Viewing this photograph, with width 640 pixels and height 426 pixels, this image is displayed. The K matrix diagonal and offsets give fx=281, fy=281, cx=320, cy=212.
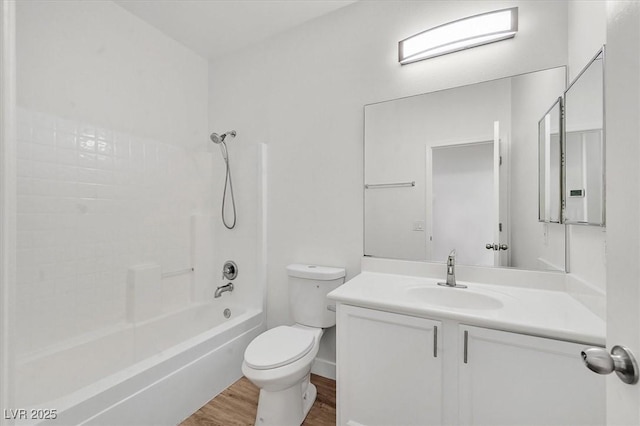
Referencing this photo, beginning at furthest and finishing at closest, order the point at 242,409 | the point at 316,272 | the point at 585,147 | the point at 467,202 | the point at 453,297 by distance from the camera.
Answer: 1. the point at 316,272
2. the point at 242,409
3. the point at 467,202
4. the point at 453,297
5. the point at 585,147

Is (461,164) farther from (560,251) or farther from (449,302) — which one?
(449,302)

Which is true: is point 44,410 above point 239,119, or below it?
below

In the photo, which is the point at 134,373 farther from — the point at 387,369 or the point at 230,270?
the point at 387,369

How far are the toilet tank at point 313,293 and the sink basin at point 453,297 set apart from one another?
0.55m

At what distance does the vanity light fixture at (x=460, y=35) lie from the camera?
149 centimetres

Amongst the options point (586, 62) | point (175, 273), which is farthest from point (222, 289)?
point (586, 62)

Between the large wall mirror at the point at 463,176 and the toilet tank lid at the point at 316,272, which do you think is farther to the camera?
the toilet tank lid at the point at 316,272

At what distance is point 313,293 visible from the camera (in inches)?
74.4

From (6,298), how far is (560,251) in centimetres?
208

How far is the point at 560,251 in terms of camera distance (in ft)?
4.60

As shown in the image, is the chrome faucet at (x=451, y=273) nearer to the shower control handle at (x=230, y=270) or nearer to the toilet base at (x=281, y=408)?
the toilet base at (x=281, y=408)

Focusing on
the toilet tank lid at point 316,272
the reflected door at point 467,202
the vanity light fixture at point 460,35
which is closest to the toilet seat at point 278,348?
the toilet tank lid at point 316,272

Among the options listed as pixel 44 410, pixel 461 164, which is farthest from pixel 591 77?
pixel 44 410

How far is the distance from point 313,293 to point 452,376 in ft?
3.09
